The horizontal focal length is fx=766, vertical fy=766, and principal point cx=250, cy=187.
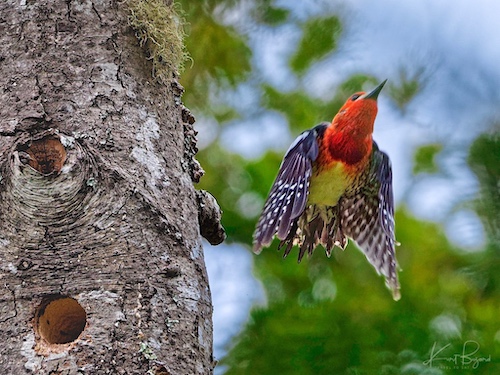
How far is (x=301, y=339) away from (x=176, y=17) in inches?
55.2

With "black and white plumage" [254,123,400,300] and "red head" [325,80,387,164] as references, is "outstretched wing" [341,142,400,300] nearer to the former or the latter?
"black and white plumage" [254,123,400,300]

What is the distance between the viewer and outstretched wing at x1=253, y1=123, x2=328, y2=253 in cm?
299

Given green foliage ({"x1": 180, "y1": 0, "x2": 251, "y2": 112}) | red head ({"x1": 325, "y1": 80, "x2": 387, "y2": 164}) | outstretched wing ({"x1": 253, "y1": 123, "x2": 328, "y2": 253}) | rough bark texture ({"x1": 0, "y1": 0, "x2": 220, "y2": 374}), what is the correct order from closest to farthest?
rough bark texture ({"x1": 0, "y1": 0, "x2": 220, "y2": 374}) < outstretched wing ({"x1": 253, "y1": 123, "x2": 328, "y2": 253}) < red head ({"x1": 325, "y1": 80, "x2": 387, "y2": 164}) < green foliage ({"x1": 180, "y1": 0, "x2": 251, "y2": 112})

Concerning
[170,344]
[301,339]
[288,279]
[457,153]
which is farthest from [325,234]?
[170,344]

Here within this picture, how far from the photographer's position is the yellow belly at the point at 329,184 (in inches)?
141

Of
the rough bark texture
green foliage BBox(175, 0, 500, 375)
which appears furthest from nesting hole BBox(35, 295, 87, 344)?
green foliage BBox(175, 0, 500, 375)

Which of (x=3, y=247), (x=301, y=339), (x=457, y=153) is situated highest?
(x=301, y=339)

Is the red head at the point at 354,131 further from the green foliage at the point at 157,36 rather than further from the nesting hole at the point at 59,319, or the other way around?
the nesting hole at the point at 59,319

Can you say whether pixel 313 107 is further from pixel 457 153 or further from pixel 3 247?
pixel 3 247

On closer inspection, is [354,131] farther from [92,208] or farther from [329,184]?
[92,208]

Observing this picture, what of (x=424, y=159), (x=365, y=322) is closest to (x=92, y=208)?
(x=365, y=322)

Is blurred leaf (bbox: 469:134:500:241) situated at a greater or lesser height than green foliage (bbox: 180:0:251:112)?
lesser

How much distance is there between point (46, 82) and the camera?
2045mm

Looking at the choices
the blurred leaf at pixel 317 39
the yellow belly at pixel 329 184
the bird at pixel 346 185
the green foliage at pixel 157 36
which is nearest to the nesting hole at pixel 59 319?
the green foliage at pixel 157 36
